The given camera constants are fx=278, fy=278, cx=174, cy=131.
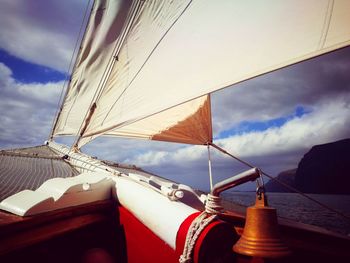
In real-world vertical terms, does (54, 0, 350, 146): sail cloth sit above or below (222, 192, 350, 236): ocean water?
above

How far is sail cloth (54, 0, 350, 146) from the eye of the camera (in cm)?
172

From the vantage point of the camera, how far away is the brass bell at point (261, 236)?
115 centimetres

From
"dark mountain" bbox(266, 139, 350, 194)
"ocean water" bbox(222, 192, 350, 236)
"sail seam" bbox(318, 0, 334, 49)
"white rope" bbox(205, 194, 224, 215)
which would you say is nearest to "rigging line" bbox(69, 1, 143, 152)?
"sail seam" bbox(318, 0, 334, 49)

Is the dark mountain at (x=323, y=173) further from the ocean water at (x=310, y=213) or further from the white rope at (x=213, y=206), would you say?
the white rope at (x=213, y=206)

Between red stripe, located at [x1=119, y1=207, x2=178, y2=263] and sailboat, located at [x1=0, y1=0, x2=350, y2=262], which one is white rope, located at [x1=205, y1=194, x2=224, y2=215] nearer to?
sailboat, located at [x1=0, y1=0, x2=350, y2=262]

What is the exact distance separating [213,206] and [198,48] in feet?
5.10

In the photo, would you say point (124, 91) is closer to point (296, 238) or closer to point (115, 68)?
point (115, 68)

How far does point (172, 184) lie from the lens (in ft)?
8.10

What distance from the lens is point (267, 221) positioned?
1.27 metres

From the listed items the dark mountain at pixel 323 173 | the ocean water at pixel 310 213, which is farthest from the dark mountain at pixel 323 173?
the ocean water at pixel 310 213

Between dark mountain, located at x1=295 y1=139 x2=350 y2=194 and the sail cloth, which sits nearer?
the sail cloth

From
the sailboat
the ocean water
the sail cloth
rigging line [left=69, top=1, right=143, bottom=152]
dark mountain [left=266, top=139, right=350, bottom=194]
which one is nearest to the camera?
the sailboat

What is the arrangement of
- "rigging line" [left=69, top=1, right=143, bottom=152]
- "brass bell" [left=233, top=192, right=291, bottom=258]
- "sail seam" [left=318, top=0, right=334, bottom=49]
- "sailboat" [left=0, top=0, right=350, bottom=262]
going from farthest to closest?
"rigging line" [left=69, top=1, right=143, bottom=152] < "sail seam" [left=318, top=0, right=334, bottom=49] < "sailboat" [left=0, top=0, right=350, bottom=262] < "brass bell" [left=233, top=192, right=291, bottom=258]

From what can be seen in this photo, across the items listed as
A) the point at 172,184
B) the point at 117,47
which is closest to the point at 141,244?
the point at 172,184
